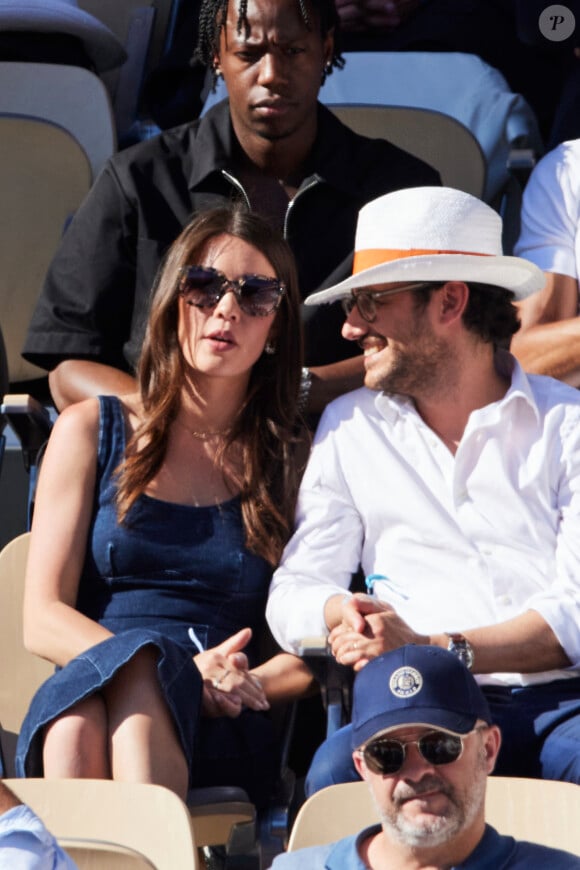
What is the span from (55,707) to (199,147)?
175cm

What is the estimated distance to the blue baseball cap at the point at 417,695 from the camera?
7.06ft

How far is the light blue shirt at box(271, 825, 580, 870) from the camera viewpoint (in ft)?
6.97

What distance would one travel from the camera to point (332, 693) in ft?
9.29

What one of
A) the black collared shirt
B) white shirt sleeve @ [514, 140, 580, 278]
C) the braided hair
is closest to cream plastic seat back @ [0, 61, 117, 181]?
the braided hair

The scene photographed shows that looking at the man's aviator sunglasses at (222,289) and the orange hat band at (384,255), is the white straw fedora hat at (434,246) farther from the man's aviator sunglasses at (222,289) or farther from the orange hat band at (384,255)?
the man's aviator sunglasses at (222,289)

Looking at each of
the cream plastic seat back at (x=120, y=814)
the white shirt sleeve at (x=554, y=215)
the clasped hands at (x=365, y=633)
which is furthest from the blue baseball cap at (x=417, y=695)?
the white shirt sleeve at (x=554, y=215)

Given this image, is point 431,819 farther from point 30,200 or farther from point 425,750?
point 30,200

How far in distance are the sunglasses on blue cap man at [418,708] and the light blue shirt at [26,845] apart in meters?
0.58

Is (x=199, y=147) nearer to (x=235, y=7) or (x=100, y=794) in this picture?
(x=235, y=7)

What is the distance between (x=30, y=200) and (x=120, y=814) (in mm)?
2792

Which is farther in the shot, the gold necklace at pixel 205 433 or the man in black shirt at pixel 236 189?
the man in black shirt at pixel 236 189

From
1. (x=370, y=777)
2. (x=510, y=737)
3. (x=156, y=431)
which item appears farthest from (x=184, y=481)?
(x=370, y=777)

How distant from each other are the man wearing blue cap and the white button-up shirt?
753 mm

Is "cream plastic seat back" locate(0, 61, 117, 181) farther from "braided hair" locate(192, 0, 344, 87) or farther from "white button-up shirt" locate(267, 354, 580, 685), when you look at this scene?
"white button-up shirt" locate(267, 354, 580, 685)
